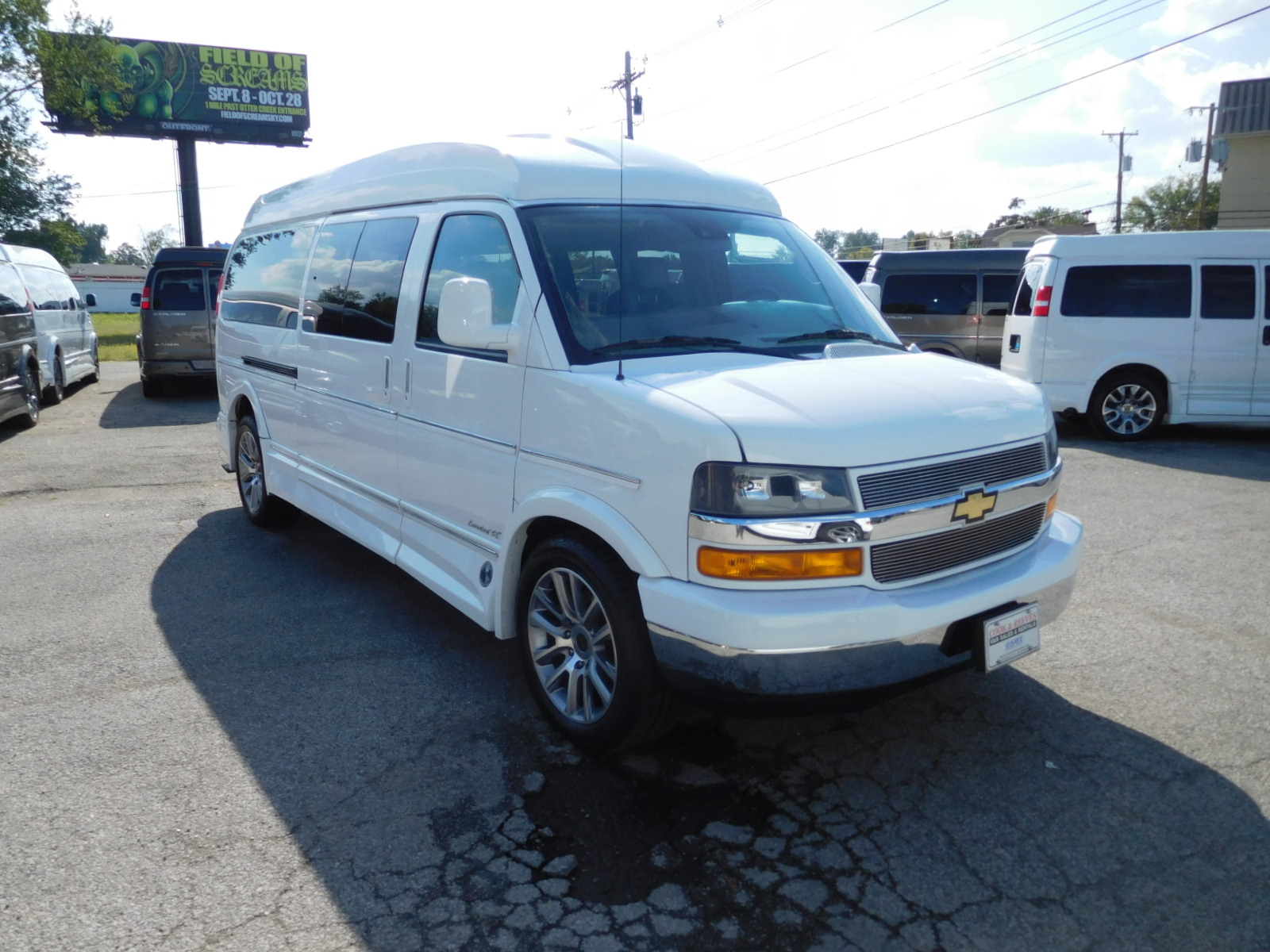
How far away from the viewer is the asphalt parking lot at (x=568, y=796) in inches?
107

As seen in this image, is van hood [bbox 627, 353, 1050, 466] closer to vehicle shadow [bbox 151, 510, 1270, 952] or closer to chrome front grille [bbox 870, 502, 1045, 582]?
chrome front grille [bbox 870, 502, 1045, 582]

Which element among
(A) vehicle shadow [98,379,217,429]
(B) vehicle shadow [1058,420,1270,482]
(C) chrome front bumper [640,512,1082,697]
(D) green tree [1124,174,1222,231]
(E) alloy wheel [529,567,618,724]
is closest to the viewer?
(C) chrome front bumper [640,512,1082,697]

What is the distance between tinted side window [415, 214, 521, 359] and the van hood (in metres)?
0.74

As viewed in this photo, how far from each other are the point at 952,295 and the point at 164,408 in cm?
1171

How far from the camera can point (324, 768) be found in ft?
11.8

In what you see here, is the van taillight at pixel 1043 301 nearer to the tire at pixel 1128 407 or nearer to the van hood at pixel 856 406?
the tire at pixel 1128 407

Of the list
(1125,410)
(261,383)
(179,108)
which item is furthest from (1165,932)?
(179,108)

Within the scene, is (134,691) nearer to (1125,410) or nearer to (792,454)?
(792,454)

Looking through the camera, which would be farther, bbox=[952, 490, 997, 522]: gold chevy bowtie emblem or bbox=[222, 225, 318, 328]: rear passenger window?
bbox=[222, 225, 318, 328]: rear passenger window

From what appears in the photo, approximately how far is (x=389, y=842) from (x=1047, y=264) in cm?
1048

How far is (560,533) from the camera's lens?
3639 millimetres

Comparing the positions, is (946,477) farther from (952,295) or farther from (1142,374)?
(952,295)

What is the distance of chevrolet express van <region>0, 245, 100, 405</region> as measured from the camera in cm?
1238

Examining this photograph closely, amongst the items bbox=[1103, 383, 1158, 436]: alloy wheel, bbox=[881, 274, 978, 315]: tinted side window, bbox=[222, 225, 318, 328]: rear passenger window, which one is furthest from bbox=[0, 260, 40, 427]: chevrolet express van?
bbox=[1103, 383, 1158, 436]: alloy wheel
